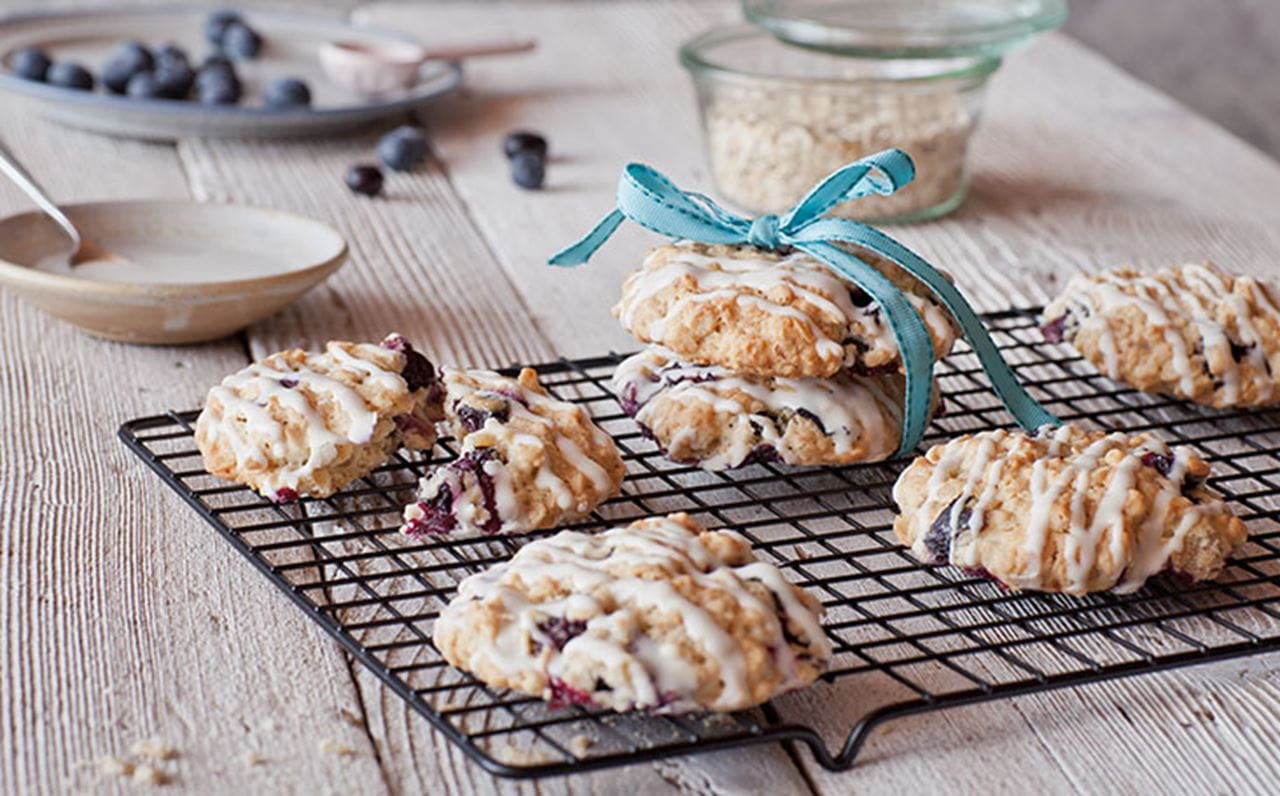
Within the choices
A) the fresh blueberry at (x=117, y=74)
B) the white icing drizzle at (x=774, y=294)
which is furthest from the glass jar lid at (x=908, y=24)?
the fresh blueberry at (x=117, y=74)

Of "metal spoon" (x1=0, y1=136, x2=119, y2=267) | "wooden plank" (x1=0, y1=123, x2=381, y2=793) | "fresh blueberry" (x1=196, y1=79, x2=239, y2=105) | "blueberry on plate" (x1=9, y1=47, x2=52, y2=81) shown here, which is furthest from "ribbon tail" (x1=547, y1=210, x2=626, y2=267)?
"blueberry on plate" (x1=9, y1=47, x2=52, y2=81)

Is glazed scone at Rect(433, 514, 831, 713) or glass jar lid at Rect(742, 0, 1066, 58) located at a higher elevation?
glass jar lid at Rect(742, 0, 1066, 58)

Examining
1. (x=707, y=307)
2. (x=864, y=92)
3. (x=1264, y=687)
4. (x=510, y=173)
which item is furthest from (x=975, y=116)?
(x=1264, y=687)

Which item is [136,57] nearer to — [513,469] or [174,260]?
[174,260]

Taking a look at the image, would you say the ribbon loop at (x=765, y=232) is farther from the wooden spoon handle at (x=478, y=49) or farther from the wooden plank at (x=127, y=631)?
the wooden spoon handle at (x=478, y=49)

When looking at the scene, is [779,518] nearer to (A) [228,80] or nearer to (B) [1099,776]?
(B) [1099,776]

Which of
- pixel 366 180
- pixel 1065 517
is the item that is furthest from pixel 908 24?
pixel 1065 517

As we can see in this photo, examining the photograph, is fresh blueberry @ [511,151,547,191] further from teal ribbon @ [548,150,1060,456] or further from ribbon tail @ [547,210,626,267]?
teal ribbon @ [548,150,1060,456]
